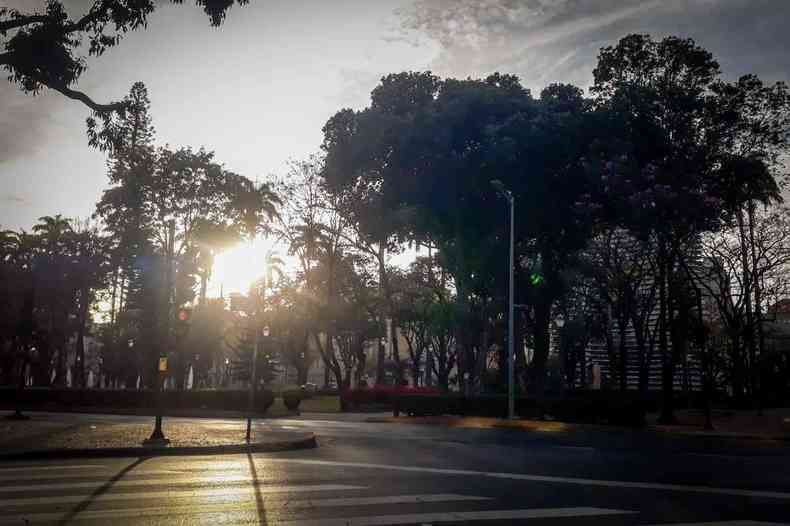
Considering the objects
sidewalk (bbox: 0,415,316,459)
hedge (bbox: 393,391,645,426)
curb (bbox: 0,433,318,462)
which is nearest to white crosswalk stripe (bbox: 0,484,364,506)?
curb (bbox: 0,433,318,462)

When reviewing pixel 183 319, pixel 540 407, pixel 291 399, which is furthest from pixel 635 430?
pixel 291 399

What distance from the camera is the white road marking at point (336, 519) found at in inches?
301

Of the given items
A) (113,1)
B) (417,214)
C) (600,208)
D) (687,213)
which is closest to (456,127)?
(417,214)

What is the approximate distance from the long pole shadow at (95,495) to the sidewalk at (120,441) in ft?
7.73

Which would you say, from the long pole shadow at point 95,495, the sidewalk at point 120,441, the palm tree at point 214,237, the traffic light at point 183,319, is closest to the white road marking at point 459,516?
the long pole shadow at point 95,495

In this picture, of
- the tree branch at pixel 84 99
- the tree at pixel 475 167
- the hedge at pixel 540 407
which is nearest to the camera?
the tree branch at pixel 84 99

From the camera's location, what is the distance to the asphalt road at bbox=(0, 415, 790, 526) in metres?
8.05

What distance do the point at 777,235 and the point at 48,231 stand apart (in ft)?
172

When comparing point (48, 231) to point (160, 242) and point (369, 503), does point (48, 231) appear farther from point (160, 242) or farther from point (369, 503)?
point (369, 503)

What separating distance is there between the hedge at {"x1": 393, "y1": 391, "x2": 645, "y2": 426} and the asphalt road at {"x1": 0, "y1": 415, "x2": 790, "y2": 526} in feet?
39.2

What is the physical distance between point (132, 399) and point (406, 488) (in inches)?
1360

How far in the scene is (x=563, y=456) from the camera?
50.8ft

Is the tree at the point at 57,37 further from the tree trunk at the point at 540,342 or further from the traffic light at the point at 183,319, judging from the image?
the tree trunk at the point at 540,342

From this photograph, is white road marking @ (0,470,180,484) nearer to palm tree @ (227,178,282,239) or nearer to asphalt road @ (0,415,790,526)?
asphalt road @ (0,415,790,526)
